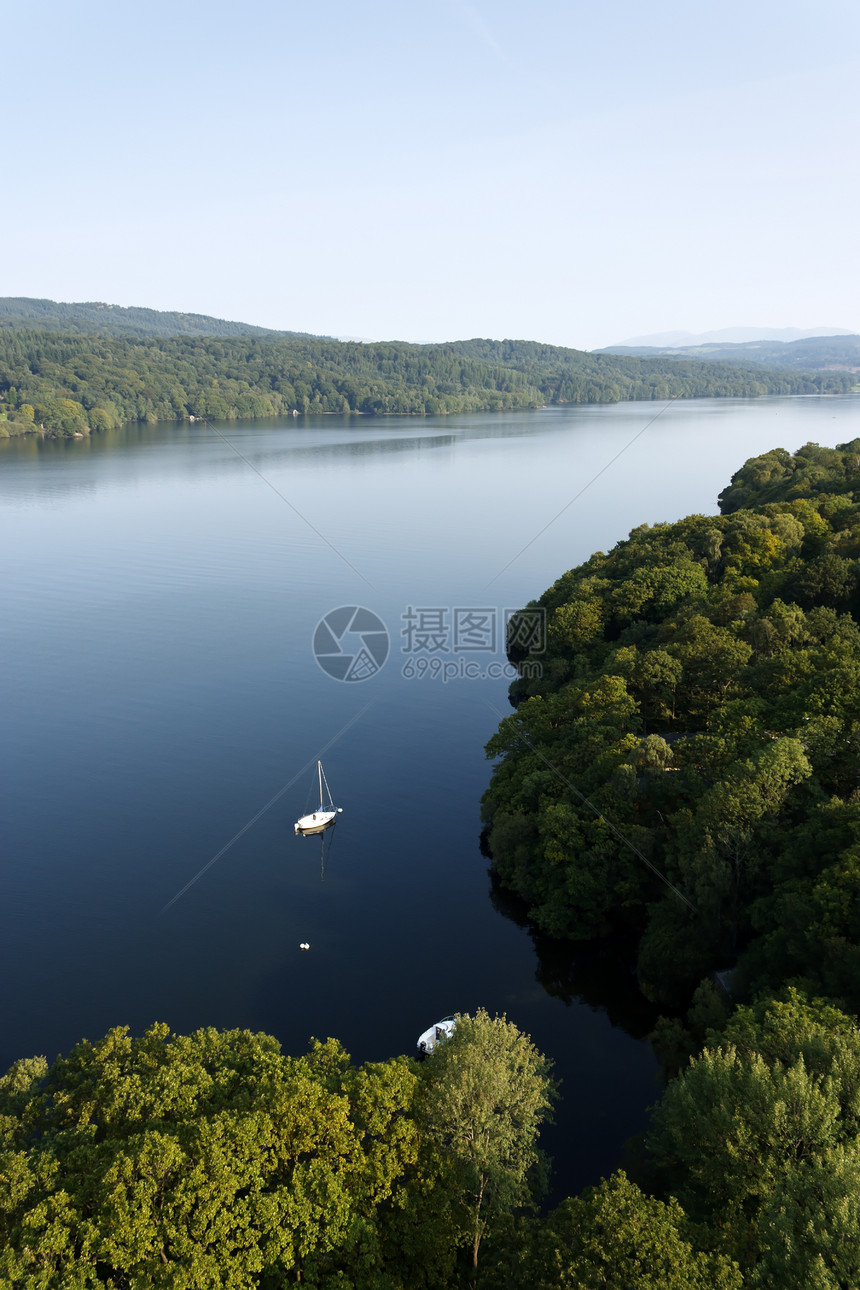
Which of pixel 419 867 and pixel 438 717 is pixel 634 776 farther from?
pixel 438 717

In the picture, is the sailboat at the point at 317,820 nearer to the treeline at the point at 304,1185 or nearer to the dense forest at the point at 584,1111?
the dense forest at the point at 584,1111

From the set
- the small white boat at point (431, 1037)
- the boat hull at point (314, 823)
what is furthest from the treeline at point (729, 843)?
the boat hull at point (314, 823)

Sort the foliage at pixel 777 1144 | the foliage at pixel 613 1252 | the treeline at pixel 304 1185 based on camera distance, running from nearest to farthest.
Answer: the foliage at pixel 777 1144 → the foliage at pixel 613 1252 → the treeline at pixel 304 1185

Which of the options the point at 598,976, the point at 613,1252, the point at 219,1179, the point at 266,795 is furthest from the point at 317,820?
the point at 613,1252

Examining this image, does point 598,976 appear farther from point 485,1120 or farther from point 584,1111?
point 485,1120

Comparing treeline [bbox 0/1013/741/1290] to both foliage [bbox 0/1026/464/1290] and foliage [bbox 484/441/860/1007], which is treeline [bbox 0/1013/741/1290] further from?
foliage [bbox 484/441/860/1007]
